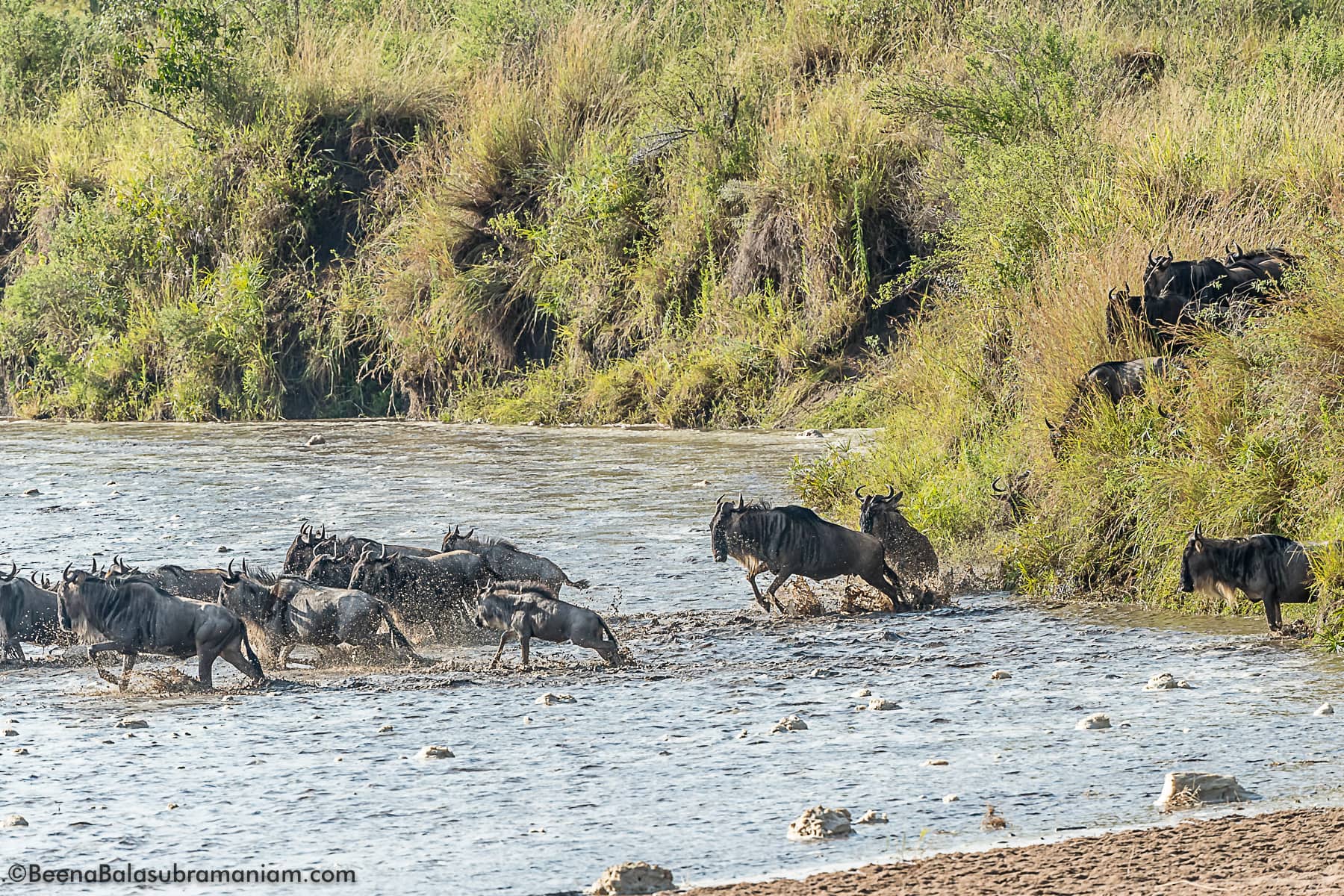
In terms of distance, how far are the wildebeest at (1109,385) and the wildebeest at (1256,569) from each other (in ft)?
5.83

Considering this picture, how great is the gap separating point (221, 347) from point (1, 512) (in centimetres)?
891

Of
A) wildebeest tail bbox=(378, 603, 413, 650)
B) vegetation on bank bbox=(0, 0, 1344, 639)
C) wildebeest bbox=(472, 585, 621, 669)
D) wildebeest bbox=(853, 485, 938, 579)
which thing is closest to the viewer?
wildebeest bbox=(472, 585, 621, 669)

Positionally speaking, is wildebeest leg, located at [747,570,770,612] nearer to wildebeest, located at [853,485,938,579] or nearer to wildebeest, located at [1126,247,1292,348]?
wildebeest, located at [853,485,938,579]

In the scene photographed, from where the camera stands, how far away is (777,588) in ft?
32.8

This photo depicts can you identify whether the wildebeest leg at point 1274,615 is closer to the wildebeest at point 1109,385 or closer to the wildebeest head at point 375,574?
the wildebeest at point 1109,385

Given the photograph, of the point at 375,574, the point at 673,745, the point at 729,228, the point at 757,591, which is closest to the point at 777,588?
the point at 757,591

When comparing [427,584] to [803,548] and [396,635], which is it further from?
[803,548]

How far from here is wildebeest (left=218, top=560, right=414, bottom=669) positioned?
852 centimetres

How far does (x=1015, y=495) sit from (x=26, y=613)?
5693mm

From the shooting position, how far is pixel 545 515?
1280 cm

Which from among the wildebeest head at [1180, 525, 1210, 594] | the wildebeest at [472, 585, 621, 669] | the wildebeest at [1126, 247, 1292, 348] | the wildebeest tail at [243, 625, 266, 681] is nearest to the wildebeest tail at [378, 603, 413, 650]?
the wildebeest at [472, 585, 621, 669]

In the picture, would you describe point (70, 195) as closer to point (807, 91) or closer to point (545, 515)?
point (807, 91)

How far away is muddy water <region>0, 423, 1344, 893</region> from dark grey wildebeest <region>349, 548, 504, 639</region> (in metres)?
0.49

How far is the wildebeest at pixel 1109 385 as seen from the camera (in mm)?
10156
